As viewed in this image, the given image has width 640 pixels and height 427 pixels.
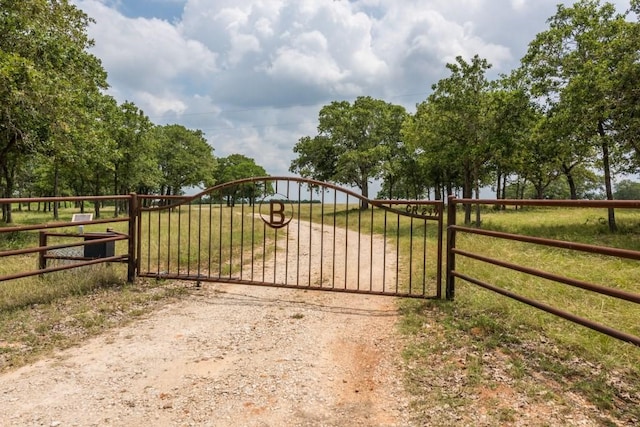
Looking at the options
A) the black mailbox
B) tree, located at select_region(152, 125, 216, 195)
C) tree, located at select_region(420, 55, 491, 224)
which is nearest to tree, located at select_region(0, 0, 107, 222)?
the black mailbox

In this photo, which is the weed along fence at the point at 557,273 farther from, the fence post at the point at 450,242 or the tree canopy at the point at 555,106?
the tree canopy at the point at 555,106

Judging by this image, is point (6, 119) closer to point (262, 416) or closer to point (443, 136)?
point (262, 416)

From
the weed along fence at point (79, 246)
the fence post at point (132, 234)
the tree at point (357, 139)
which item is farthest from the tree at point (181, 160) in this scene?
the fence post at point (132, 234)

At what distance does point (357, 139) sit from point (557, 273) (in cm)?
2786

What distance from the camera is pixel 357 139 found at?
34.5 metres

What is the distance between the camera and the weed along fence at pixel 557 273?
3373 mm

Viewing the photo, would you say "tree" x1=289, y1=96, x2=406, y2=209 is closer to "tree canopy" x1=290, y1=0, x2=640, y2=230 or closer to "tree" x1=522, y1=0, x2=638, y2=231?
"tree canopy" x1=290, y1=0, x2=640, y2=230

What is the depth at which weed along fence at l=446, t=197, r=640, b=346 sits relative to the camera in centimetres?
337

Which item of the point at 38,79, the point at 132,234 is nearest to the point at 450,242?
the point at 132,234

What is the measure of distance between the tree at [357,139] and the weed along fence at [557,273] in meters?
20.8

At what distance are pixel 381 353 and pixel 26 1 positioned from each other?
51.2ft

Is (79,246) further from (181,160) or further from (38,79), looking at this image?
(181,160)

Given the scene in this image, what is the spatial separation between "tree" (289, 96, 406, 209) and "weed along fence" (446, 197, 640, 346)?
20.8m

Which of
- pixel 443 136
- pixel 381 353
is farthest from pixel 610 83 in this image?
pixel 381 353
